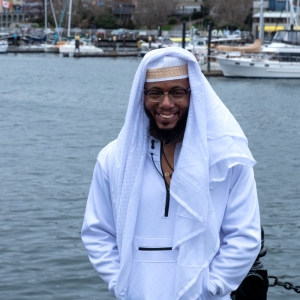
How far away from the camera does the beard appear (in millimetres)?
2957

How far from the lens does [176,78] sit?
2.94 meters

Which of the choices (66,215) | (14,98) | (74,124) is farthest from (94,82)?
(66,215)

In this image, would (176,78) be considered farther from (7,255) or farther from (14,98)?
(14,98)

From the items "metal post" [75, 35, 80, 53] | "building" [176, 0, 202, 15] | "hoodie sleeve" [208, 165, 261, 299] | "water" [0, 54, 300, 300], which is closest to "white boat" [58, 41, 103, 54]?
"metal post" [75, 35, 80, 53]

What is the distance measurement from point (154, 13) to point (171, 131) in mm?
116654

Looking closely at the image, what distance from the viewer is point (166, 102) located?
9.58 feet

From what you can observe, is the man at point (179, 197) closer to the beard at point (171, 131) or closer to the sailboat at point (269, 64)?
the beard at point (171, 131)

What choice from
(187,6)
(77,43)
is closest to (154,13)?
(187,6)

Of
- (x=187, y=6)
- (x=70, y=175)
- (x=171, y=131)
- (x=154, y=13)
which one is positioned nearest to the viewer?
(x=171, y=131)

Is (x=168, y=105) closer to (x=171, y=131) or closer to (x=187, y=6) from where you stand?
(x=171, y=131)

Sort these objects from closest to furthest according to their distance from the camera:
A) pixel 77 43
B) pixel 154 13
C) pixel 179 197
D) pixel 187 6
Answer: pixel 179 197
pixel 77 43
pixel 154 13
pixel 187 6

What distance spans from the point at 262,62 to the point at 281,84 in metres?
2.96

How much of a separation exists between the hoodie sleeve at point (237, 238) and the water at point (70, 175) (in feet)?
17.7

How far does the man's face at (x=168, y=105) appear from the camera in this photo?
293cm
